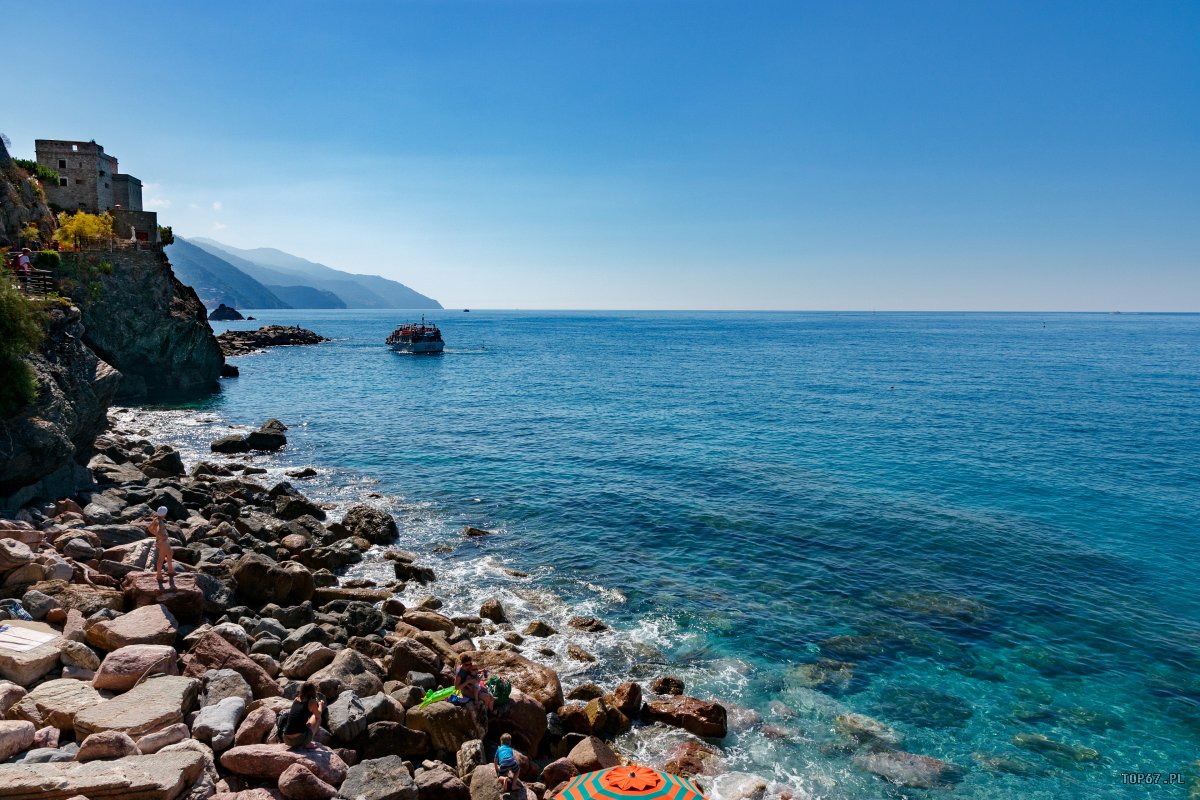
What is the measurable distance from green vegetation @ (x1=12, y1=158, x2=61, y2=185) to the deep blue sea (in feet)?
81.3

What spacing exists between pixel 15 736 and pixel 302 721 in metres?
4.20

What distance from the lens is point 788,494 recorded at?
34.4 meters

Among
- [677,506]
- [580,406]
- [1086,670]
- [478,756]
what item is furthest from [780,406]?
[478,756]

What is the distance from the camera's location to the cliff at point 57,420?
67.9ft

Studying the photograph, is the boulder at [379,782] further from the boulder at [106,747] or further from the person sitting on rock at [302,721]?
the boulder at [106,747]

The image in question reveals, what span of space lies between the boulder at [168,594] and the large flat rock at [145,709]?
4043 millimetres

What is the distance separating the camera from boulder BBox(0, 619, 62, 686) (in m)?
11.9

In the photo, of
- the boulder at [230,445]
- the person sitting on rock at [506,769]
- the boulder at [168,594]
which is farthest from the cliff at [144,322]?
the person sitting on rock at [506,769]

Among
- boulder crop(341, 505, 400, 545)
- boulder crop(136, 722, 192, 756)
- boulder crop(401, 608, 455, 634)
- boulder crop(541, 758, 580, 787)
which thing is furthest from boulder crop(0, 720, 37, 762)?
boulder crop(341, 505, 400, 545)

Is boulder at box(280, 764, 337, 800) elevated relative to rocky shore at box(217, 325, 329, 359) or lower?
lower

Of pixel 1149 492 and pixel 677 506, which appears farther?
pixel 1149 492

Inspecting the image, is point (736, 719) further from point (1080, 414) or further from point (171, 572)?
point (1080, 414)

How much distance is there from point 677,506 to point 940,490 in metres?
15.4

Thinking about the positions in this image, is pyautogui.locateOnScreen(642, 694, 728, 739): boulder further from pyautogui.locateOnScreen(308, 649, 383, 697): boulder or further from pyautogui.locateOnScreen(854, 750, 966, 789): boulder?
pyautogui.locateOnScreen(308, 649, 383, 697): boulder
